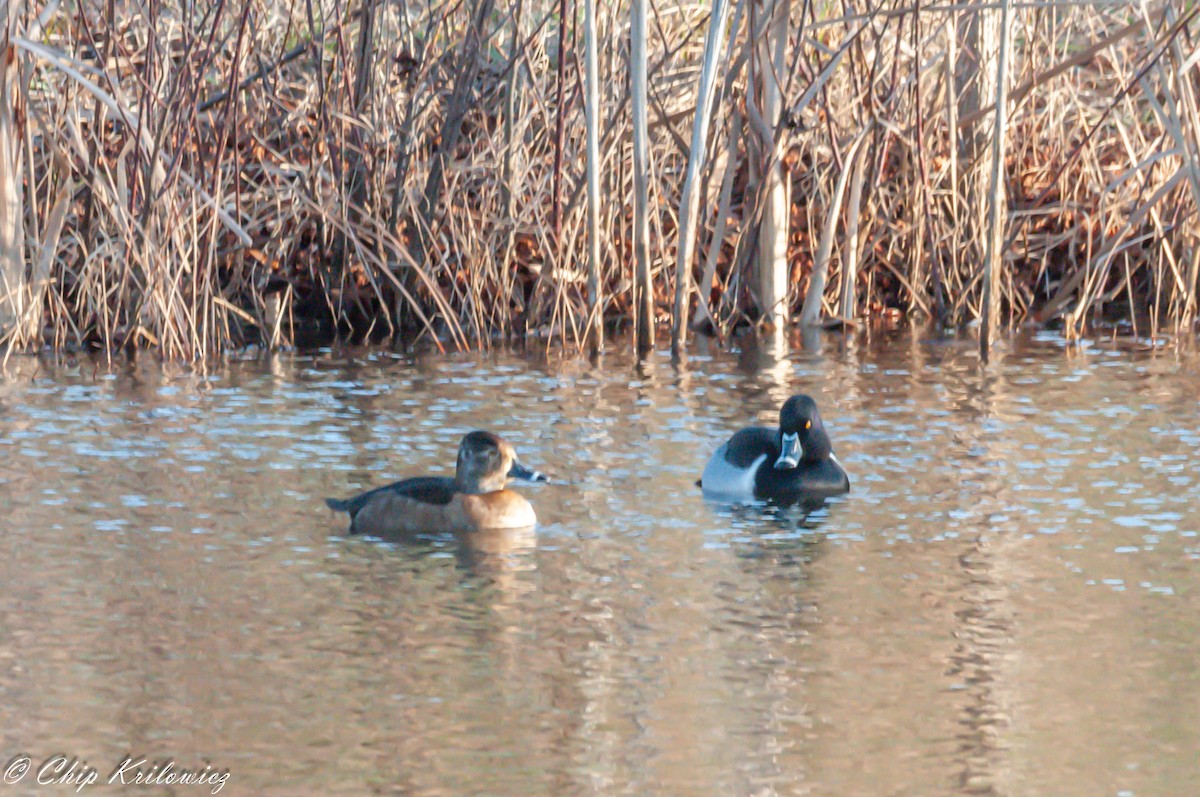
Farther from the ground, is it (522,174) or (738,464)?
(522,174)

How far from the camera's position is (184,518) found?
747 centimetres

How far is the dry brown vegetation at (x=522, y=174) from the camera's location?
37.3 ft

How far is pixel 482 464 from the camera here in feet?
24.4

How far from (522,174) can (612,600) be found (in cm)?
642

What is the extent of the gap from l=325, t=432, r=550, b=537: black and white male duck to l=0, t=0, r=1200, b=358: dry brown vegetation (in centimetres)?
374

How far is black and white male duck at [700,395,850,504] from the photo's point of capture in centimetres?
799

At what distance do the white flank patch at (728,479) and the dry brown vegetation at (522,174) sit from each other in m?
3.66

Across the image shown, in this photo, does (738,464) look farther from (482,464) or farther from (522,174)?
(522,174)

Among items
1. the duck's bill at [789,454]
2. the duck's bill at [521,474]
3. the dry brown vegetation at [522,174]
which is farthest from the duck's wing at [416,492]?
the dry brown vegetation at [522,174]

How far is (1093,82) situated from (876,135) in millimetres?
3017

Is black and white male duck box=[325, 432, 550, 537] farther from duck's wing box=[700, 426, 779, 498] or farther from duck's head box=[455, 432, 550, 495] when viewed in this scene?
duck's wing box=[700, 426, 779, 498]
